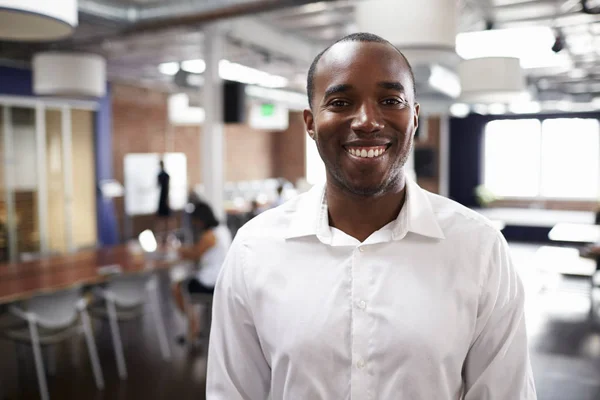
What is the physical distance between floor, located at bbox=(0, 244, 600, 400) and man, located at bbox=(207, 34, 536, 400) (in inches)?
122

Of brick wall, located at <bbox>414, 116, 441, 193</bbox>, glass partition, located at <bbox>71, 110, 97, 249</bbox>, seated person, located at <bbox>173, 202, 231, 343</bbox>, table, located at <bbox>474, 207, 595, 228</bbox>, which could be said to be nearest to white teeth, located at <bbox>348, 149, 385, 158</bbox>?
seated person, located at <bbox>173, 202, 231, 343</bbox>

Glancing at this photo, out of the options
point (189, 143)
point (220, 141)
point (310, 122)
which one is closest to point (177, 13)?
point (220, 141)

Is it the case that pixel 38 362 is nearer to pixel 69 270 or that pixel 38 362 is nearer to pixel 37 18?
pixel 69 270

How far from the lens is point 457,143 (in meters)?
14.9

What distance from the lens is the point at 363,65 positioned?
114 cm

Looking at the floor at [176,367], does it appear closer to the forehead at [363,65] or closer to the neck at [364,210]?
the neck at [364,210]

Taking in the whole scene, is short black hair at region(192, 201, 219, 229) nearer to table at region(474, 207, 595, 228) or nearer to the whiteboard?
the whiteboard

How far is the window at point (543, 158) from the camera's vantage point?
44.8ft

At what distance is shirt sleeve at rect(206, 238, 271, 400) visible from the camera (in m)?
1.30

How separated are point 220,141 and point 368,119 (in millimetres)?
5367

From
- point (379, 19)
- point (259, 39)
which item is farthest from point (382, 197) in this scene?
point (259, 39)

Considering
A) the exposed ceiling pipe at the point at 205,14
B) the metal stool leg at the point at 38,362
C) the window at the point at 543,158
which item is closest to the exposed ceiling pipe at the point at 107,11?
the exposed ceiling pipe at the point at 205,14

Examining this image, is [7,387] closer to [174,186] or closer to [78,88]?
[78,88]

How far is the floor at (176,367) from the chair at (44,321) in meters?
0.22
